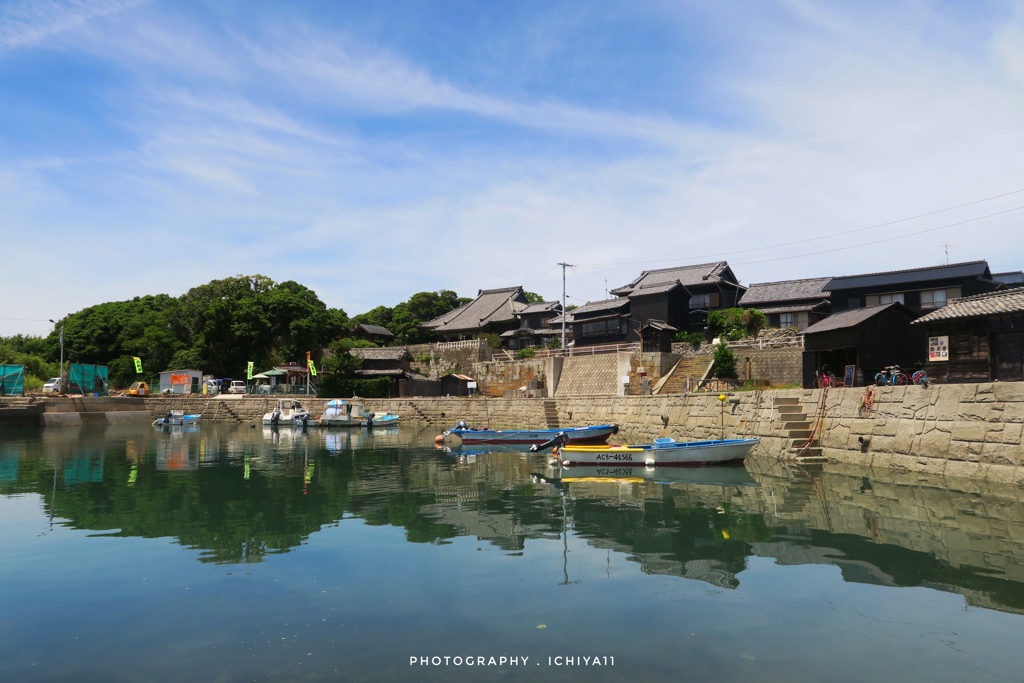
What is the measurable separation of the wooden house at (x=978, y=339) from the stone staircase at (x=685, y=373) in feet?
55.4

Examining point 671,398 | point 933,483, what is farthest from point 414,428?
point 933,483

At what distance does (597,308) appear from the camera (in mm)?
54844

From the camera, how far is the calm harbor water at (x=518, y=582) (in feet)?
22.3

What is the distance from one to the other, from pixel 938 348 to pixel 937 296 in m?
21.9

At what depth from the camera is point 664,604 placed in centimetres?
851

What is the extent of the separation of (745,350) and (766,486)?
21.4m

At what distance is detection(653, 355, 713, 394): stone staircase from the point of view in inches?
1524

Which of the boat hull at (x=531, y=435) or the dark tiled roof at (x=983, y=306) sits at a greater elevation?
the dark tiled roof at (x=983, y=306)

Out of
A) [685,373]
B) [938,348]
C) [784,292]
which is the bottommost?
[685,373]

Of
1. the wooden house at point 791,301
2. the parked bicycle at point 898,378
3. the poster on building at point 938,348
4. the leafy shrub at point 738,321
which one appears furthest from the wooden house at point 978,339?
the wooden house at point 791,301

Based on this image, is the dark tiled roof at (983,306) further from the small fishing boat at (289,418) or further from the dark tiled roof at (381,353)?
the dark tiled roof at (381,353)

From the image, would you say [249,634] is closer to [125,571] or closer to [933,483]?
[125,571]

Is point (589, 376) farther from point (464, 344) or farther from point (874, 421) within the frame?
point (874, 421)

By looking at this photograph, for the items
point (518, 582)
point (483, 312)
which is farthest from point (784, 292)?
point (518, 582)
